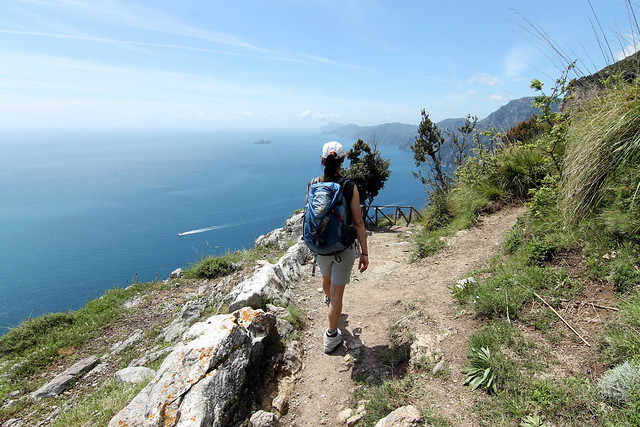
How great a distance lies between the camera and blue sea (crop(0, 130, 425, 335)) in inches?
1628

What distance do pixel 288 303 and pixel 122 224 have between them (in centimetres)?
8226

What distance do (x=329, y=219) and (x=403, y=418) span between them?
5.94 feet

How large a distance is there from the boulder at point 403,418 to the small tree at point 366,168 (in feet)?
76.7

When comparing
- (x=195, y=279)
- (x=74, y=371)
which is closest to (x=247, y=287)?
(x=74, y=371)

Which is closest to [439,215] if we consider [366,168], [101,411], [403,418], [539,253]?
[539,253]

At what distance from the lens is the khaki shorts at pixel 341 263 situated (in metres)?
3.34

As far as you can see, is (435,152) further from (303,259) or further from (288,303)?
(288,303)

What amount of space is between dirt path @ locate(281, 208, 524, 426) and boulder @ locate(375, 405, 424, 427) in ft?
0.47

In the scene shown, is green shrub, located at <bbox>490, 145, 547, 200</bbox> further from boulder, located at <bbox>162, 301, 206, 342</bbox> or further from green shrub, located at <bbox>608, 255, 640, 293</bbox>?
boulder, located at <bbox>162, 301, 206, 342</bbox>

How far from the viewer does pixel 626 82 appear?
3764mm

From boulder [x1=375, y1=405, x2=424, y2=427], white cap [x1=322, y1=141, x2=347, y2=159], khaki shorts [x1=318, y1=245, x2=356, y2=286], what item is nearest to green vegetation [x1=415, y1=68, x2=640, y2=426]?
boulder [x1=375, y1=405, x2=424, y2=427]

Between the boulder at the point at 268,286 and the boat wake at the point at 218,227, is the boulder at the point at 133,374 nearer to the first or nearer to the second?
the boulder at the point at 268,286

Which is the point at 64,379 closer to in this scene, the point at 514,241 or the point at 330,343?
the point at 330,343

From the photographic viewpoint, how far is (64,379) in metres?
5.25
